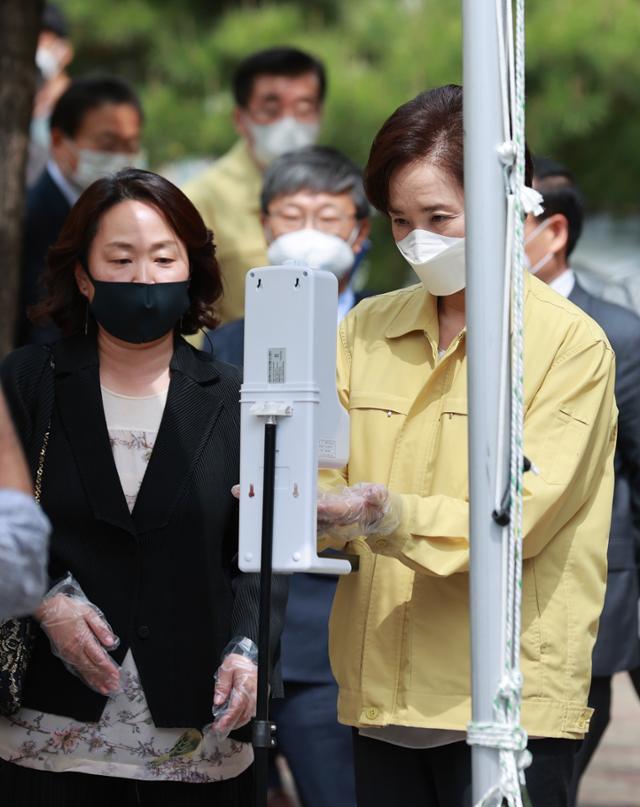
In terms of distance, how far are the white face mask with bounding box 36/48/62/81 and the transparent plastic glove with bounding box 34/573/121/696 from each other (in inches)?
199

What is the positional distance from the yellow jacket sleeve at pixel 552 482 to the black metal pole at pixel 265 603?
0.24 meters

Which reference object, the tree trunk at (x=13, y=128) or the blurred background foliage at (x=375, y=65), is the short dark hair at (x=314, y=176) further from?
the blurred background foliage at (x=375, y=65)

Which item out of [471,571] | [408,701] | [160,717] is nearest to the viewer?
[471,571]

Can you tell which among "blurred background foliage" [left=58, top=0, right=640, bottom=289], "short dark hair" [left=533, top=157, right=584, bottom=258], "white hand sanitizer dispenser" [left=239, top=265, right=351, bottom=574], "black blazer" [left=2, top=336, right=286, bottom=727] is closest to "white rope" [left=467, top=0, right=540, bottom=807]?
"white hand sanitizer dispenser" [left=239, top=265, right=351, bottom=574]

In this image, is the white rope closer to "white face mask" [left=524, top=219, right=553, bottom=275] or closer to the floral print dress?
the floral print dress

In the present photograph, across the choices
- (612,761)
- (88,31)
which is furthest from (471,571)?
(88,31)

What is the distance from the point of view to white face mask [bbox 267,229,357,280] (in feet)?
15.4

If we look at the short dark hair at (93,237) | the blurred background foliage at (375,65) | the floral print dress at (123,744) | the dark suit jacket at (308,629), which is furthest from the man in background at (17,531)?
the blurred background foliage at (375,65)

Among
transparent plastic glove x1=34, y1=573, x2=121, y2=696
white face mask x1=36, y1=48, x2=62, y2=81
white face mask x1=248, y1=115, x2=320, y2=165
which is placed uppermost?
white face mask x1=36, y1=48, x2=62, y2=81

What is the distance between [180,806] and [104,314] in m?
1.03

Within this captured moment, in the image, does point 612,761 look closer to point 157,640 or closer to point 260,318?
point 157,640

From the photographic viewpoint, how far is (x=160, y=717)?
317 cm

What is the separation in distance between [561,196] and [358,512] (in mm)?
2296

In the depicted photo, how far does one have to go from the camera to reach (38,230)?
19.7 ft
